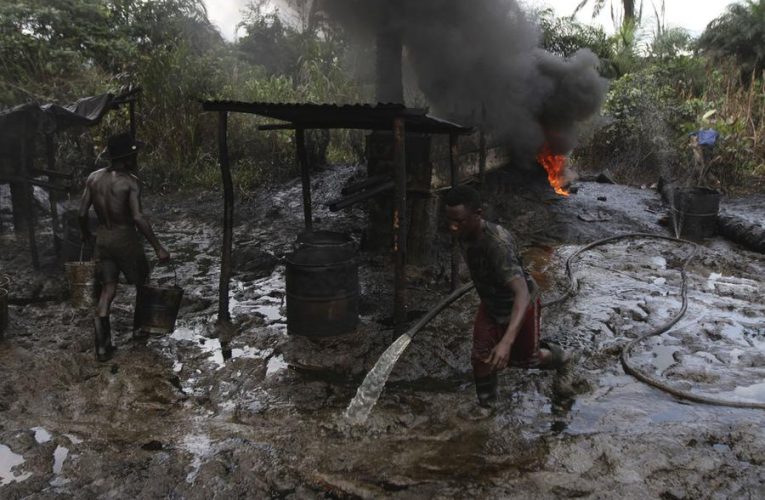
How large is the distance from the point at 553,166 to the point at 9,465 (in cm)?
1103

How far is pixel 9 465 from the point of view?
11.7 feet

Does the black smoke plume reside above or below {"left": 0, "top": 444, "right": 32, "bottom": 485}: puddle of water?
above

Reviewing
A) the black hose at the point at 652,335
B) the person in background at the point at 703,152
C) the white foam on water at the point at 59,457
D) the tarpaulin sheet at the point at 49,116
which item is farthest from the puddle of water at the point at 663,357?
the person in background at the point at 703,152

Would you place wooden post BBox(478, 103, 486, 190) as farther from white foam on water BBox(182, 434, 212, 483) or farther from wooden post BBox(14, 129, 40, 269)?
wooden post BBox(14, 129, 40, 269)

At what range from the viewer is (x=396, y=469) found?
359 centimetres

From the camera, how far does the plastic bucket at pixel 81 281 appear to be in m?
5.98

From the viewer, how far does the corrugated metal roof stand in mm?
5129

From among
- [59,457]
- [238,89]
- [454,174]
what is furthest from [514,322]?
[238,89]

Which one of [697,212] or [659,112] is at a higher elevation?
[659,112]

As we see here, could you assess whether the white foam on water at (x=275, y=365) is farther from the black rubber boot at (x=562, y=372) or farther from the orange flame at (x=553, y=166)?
the orange flame at (x=553, y=166)

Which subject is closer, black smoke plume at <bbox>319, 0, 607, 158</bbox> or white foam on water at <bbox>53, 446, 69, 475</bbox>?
white foam on water at <bbox>53, 446, 69, 475</bbox>

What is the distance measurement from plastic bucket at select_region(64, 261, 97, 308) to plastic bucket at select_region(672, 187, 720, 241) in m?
9.59

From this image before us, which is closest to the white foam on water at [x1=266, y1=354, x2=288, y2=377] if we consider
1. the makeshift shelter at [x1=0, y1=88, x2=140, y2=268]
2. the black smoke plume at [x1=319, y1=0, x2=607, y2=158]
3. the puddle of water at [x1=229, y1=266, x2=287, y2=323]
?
the puddle of water at [x1=229, y1=266, x2=287, y2=323]

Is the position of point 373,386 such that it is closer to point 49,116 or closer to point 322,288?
point 322,288
